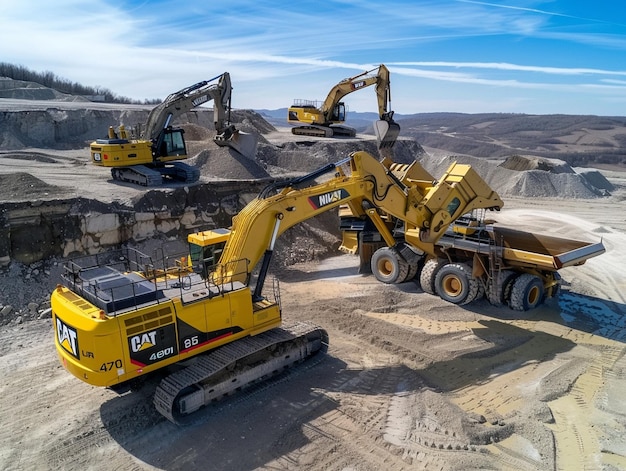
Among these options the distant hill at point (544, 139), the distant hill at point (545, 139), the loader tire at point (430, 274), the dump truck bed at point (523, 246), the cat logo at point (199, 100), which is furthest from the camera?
the distant hill at point (545, 139)

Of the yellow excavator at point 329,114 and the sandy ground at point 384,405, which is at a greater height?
the yellow excavator at point 329,114

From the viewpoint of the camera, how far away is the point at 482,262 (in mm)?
11469

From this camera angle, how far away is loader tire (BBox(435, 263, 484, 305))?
11.4 m

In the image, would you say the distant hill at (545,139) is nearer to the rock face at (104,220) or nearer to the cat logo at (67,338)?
the rock face at (104,220)

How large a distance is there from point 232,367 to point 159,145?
37.5 feet

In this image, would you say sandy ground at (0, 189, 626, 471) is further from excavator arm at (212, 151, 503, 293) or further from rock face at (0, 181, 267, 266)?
rock face at (0, 181, 267, 266)

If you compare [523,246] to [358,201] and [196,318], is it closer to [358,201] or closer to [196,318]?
[358,201]

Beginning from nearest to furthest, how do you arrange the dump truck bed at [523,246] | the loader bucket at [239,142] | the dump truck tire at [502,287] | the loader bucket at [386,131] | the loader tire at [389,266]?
the dump truck bed at [523,246] < the dump truck tire at [502,287] < the loader tire at [389,266] < the loader bucket at [386,131] < the loader bucket at [239,142]

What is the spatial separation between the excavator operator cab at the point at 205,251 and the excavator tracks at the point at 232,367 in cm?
141

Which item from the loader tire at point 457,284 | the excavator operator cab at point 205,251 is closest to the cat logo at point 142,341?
the excavator operator cab at point 205,251

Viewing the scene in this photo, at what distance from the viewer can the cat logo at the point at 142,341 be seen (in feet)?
21.6

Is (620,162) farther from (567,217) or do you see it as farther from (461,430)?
(461,430)

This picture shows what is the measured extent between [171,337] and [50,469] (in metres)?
2.09

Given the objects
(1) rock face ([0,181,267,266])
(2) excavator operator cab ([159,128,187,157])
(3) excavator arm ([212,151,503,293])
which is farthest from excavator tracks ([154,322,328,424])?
(2) excavator operator cab ([159,128,187,157])
